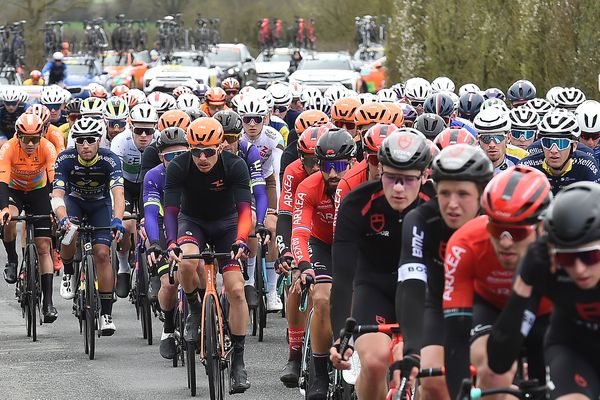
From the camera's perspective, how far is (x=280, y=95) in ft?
68.1

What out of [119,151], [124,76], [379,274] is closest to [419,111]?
[119,151]

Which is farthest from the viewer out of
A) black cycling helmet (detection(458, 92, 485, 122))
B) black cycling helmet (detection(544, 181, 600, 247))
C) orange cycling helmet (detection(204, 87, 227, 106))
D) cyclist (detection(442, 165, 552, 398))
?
orange cycling helmet (detection(204, 87, 227, 106))

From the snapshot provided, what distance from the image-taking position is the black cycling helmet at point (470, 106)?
18.6m

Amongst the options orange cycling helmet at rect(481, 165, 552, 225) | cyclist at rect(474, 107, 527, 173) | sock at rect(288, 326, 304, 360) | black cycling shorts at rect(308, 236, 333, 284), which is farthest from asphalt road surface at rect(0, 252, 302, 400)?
orange cycling helmet at rect(481, 165, 552, 225)

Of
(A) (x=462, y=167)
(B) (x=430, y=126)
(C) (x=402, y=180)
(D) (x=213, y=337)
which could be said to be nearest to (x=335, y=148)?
(D) (x=213, y=337)

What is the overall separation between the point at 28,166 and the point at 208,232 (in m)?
4.63

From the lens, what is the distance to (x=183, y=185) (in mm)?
11664

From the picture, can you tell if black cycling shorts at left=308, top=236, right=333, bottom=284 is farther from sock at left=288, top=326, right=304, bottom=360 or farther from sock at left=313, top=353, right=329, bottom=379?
sock at left=288, top=326, right=304, bottom=360

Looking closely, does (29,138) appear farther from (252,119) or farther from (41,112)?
(252,119)

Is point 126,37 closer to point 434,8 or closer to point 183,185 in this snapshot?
point 434,8

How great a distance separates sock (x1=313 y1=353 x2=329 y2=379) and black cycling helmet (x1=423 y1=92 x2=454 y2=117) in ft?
22.3

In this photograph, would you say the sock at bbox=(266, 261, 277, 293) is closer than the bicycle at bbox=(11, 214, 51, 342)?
No

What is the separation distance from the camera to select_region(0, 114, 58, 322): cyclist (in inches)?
600

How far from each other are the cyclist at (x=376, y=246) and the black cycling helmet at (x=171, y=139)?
4510 millimetres
